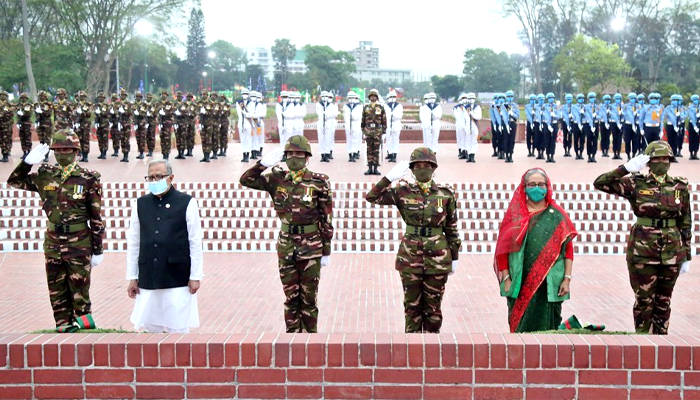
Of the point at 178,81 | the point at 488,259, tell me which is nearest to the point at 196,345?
the point at 488,259

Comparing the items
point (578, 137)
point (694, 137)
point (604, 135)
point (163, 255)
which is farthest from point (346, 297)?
point (694, 137)

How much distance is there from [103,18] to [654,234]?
34.7 meters

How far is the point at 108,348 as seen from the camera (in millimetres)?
3225

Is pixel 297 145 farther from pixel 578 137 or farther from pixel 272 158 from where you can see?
pixel 578 137

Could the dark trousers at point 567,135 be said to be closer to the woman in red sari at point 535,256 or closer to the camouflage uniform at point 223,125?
the camouflage uniform at point 223,125

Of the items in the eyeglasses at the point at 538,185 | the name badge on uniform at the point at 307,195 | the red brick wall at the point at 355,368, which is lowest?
the red brick wall at the point at 355,368

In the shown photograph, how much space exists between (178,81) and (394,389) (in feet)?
→ 240

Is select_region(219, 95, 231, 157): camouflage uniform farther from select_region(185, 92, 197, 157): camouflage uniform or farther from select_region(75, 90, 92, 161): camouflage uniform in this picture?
select_region(75, 90, 92, 161): camouflage uniform

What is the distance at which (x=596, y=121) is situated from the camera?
18562 mm

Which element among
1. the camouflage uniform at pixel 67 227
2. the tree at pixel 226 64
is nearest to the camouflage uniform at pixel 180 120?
the camouflage uniform at pixel 67 227

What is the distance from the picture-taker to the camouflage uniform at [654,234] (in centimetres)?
566

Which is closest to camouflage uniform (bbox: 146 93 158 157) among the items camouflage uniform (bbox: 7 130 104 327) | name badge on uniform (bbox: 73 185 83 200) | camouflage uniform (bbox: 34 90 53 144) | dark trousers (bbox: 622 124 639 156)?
camouflage uniform (bbox: 34 90 53 144)

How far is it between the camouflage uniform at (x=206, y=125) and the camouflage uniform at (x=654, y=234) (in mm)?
13279

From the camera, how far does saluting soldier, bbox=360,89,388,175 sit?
15.1 m
